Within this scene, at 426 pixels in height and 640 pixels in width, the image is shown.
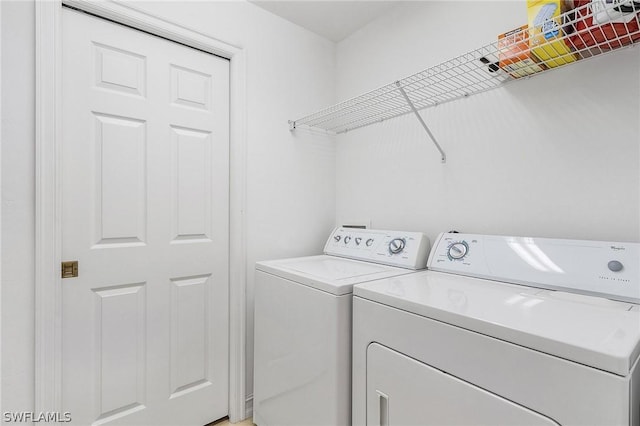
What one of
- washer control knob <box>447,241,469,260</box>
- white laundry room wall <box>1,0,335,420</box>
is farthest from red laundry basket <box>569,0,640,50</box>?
white laundry room wall <box>1,0,335,420</box>

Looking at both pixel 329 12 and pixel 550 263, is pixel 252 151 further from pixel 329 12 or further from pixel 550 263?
pixel 550 263

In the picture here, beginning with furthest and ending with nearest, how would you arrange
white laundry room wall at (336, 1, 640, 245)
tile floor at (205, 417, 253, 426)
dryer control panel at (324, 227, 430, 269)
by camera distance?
tile floor at (205, 417, 253, 426) < dryer control panel at (324, 227, 430, 269) < white laundry room wall at (336, 1, 640, 245)

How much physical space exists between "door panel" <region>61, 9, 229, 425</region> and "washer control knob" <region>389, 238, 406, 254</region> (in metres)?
0.92

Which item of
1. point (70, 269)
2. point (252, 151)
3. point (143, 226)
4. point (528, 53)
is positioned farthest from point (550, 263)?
point (70, 269)

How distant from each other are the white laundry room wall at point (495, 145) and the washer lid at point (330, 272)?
1.30 ft

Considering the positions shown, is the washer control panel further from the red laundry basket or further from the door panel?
the door panel

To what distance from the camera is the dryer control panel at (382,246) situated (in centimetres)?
153

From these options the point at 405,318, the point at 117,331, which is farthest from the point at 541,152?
the point at 117,331

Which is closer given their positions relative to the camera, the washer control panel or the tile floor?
the washer control panel

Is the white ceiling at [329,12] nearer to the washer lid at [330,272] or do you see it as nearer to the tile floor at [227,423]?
the washer lid at [330,272]

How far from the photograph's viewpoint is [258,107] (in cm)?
191

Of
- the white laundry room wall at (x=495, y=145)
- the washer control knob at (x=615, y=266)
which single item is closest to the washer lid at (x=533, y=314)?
the washer control knob at (x=615, y=266)

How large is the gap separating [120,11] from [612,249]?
2153 millimetres

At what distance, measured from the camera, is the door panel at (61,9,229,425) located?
1.39 meters
